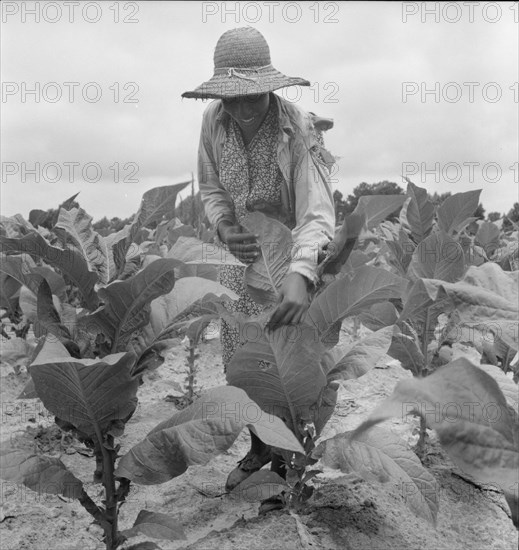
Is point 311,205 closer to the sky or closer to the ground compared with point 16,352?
→ closer to the sky

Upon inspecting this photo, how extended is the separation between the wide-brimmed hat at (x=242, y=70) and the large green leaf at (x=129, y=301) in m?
0.79

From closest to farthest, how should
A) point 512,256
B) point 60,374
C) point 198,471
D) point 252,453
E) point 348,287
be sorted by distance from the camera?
point 60,374 → point 348,287 → point 252,453 → point 198,471 → point 512,256

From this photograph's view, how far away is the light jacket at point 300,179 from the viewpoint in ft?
6.86

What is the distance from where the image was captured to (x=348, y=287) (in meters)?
1.84

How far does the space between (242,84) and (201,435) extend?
1160mm

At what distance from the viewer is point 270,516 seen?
204 centimetres

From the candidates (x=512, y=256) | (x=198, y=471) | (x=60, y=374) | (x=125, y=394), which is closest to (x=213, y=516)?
(x=198, y=471)

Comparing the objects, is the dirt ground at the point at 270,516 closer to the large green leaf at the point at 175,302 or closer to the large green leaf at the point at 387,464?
the large green leaf at the point at 387,464

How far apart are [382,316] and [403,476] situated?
76 cm

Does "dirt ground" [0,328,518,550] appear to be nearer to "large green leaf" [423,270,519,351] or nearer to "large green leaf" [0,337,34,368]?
"large green leaf" [0,337,34,368]

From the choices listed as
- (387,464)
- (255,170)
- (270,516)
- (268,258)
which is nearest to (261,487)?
(270,516)

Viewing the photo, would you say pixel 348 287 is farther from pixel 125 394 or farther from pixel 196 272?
pixel 125 394

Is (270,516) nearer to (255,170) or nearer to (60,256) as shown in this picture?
A: (60,256)

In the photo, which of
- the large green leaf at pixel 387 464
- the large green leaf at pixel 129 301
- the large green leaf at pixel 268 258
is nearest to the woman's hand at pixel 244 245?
the large green leaf at pixel 268 258
